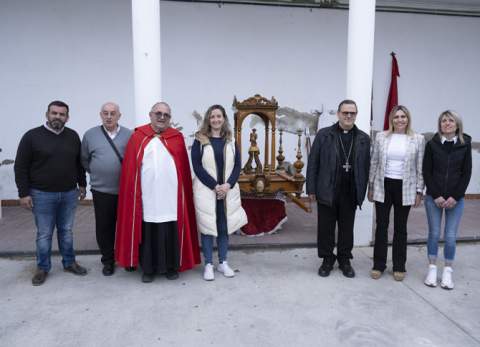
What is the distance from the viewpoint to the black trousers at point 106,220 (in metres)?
3.79

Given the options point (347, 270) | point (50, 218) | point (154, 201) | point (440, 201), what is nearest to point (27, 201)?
point (50, 218)

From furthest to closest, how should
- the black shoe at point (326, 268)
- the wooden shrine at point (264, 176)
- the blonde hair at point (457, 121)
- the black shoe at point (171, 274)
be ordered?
the wooden shrine at point (264, 176) → the black shoe at point (326, 268) → the black shoe at point (171, 274) → the blonde hair at point (457, 121)

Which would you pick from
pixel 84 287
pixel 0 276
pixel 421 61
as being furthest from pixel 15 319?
pixel 421 61

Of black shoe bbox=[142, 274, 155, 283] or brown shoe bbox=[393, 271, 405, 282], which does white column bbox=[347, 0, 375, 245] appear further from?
black shoe bbox=[142, 274, 155, 283]

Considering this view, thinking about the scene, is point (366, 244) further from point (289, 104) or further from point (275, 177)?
point (289, 104)

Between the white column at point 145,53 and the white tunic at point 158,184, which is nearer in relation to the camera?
the white tunic at point 158,184

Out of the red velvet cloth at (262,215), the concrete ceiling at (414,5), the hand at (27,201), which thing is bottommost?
the red velvet cloth at (262,215)

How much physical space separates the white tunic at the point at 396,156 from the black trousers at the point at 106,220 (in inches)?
102

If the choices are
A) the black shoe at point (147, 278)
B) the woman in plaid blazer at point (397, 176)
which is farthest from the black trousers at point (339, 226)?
the black shoe at point (147, 278)

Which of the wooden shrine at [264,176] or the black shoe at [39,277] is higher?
the wooden shrine at [264,176]

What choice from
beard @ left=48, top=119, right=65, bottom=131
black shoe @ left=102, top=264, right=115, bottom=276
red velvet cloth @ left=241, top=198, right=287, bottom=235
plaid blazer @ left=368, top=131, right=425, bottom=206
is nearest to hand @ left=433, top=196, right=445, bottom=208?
plaid blazer @ left=368, top=131, right=425, bottom=206

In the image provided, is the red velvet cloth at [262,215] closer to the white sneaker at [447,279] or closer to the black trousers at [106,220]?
the black trousers at [106,220]

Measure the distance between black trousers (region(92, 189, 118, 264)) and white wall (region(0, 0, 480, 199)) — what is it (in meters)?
3.44

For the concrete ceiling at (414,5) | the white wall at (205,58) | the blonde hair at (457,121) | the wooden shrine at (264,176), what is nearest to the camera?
the blonde hair at (457,121)
